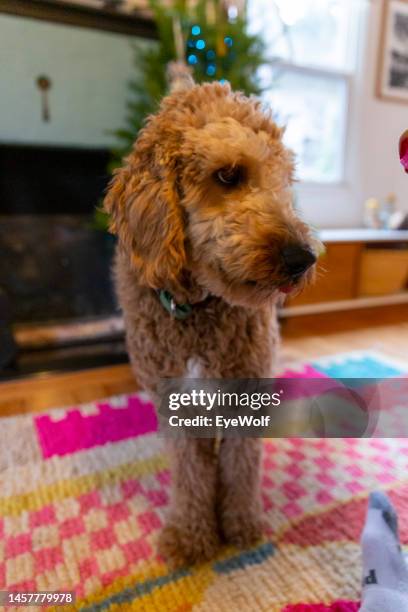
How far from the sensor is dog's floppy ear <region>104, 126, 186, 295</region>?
0.72 metres

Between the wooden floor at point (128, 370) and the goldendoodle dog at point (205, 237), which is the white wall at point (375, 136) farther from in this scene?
the goldendoodle dog at point (205, 237)

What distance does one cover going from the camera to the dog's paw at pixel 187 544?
90cm

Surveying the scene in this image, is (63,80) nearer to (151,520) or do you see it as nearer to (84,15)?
(84,15)

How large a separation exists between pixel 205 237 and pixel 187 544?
0.65m

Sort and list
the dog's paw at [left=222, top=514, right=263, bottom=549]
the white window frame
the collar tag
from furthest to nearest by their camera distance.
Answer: the white window frame, the dog's paw at [left=222, top=514, right=263, bottom=549], the collar tag

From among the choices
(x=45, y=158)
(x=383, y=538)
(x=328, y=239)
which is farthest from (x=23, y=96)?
(x=383, y=538)

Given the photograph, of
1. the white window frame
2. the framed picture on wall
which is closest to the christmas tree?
the white window frame

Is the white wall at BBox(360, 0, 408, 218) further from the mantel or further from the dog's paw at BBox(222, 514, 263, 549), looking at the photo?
the dog's paw at BBox(222, 514, 263, 549)

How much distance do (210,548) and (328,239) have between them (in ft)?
5.84

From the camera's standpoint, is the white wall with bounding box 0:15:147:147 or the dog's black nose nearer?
the dog's black nose

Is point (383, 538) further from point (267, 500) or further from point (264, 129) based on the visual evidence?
point (264, 129)

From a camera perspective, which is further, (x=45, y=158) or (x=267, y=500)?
(x=45, y=158)

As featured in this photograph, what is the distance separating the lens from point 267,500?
1084 mm

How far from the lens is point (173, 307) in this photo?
820mm
